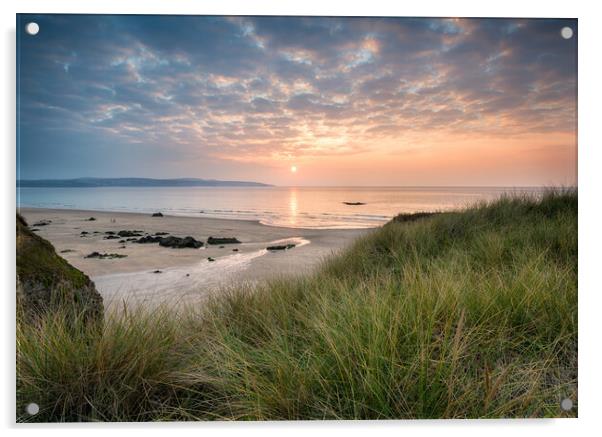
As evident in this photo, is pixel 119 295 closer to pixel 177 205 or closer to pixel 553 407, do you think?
pixel 177 205

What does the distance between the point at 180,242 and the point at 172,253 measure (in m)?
0.17

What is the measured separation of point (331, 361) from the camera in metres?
1.75

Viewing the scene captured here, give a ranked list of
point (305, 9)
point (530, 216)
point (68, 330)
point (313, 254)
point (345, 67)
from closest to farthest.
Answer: point (68, 330) < point (305, 9) < point (345, 67) < point (313, 254) < point (530, 216)

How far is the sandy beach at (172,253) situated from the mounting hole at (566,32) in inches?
98.0

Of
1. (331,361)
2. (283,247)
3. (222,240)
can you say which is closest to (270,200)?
(283,247)

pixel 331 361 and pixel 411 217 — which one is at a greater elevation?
pixel 411 217

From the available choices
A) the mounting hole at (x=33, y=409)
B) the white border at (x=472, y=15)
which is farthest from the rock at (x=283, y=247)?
the mounting hole at (x=33, y=409)

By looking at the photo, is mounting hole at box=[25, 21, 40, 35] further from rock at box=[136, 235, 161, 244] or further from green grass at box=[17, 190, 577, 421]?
green grass at box=[17, 190, 577, 421]

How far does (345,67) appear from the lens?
108 inches

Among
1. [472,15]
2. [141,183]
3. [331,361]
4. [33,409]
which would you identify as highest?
[472,15]

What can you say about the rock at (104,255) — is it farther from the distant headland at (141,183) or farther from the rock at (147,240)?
the distant headland at (141,183)

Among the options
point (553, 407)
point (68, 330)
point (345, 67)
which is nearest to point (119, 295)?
point (68, 330)

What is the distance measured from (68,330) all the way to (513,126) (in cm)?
307

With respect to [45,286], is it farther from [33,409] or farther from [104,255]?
[104,255]
